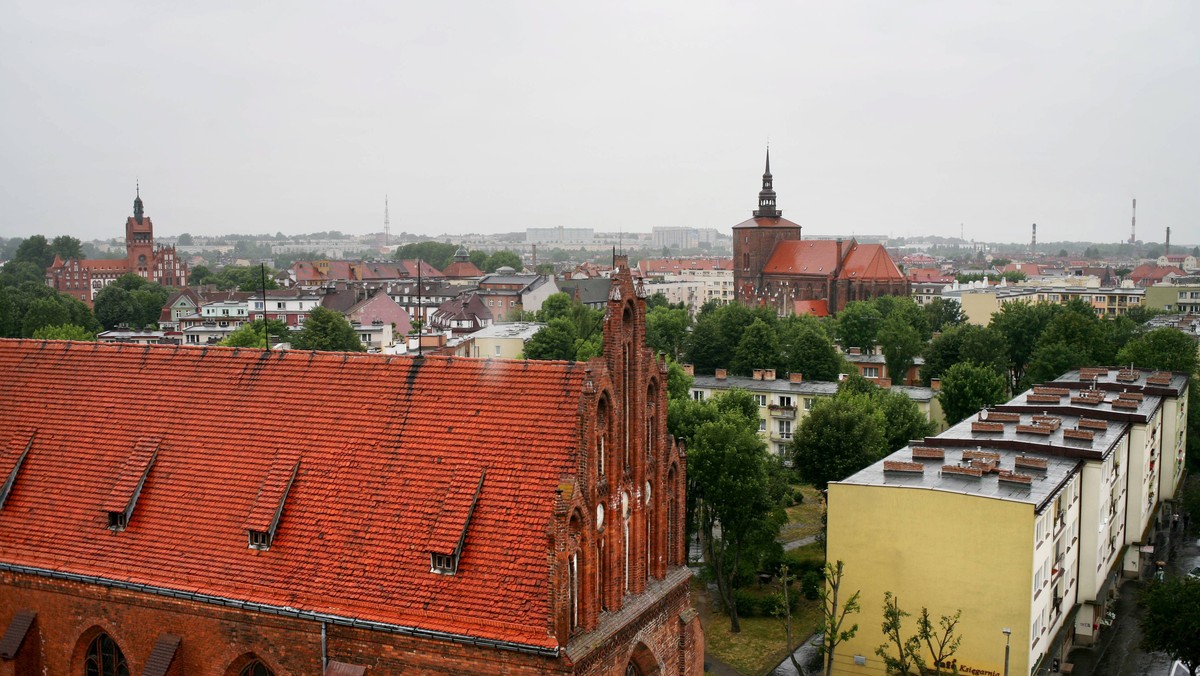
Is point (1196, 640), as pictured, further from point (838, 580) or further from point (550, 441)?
point (550, 441)

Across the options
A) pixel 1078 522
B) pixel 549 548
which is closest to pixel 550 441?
pixel 549 548

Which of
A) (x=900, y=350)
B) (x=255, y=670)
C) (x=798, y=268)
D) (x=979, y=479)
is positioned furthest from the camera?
(x=798, y=268)

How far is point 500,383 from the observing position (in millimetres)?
26219

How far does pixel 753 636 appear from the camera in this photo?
1955 inches

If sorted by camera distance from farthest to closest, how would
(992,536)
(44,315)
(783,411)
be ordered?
1. (44,315)
2. (783,411)
3. (992,536)

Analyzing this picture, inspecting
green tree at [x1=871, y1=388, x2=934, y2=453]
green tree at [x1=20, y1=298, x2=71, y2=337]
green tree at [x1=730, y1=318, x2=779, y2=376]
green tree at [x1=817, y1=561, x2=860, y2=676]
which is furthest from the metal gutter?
green tree at [x1=20, y1=298, x2=71, y2=337]

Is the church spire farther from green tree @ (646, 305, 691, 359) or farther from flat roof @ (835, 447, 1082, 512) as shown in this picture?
flat roof @ (835, 447, 1082, 512)

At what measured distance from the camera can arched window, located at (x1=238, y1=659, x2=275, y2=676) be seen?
25.2m

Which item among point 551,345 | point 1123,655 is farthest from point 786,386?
point 1123,655

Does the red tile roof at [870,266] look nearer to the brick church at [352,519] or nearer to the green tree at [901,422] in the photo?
the green tree at [901,422]

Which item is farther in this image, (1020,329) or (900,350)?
(1020,329)

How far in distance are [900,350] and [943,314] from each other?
1817 inches

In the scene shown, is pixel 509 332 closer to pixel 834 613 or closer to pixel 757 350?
pixel 757 350

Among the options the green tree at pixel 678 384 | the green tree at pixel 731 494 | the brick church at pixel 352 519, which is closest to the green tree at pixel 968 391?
the green tree at pixel 678 384
